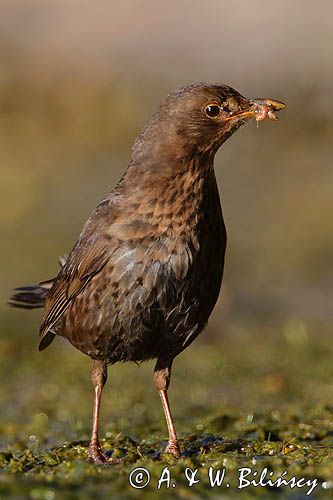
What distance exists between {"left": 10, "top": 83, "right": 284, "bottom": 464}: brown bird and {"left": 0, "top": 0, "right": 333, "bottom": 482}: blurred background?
10.1 feet

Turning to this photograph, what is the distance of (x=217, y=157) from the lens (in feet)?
57.7

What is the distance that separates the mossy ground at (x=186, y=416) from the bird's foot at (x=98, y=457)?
0.16ft

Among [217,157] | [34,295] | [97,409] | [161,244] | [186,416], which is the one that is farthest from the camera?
[217,157]

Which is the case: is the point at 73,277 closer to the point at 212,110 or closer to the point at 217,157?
the point at 212,110

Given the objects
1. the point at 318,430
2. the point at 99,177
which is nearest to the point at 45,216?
the point at 99,177

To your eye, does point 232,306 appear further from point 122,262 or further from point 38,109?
point 38,109

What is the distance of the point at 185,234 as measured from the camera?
225 inches

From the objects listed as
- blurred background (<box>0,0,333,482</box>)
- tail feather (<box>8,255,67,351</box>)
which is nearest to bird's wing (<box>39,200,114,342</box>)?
tail feather (<box>8,255,67,351</box>)

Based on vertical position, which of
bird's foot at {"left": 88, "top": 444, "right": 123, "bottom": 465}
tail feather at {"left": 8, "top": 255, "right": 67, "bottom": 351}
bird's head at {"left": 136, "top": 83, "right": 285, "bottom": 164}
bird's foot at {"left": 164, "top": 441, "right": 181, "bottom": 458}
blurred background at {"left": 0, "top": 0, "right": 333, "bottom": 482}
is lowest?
bird's foot at {"left": 88, "top": 444, "right": 123, "bottom": 465}

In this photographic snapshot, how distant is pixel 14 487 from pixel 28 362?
209 inches

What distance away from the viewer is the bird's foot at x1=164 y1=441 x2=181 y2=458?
19.1 feet

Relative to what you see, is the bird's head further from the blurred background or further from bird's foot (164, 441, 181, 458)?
the blurred background

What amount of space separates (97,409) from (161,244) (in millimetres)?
1137

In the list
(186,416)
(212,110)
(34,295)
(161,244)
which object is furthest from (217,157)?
(161,244)
